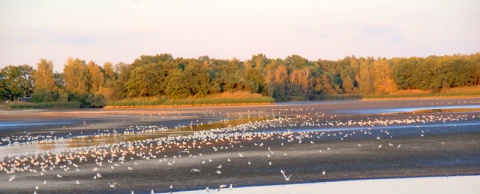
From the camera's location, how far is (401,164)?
19328mm

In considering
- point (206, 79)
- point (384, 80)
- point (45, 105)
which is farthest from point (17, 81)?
point (384, 80)

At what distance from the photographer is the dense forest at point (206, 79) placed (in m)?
117

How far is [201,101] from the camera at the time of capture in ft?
359

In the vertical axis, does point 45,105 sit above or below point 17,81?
below

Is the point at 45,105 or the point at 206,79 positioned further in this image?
the point at 45,105

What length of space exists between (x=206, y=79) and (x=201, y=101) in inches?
255

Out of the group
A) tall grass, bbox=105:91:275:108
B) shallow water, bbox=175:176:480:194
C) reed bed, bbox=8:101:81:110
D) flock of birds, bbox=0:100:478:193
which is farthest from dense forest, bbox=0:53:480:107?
shallow water, bbox=175:176:480:194

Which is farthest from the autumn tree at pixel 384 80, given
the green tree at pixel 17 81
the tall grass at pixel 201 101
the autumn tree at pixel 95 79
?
the green tree at pixel 17 81

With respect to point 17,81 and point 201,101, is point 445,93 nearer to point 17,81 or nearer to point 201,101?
point 201,101

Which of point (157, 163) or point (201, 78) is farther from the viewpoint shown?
point (201, 78)

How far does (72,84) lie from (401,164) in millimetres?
142458

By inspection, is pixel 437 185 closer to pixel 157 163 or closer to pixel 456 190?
pixel 456 190

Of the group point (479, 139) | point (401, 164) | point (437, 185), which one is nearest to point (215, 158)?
point (401, 164)

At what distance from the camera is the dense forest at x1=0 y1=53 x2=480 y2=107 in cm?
11675
